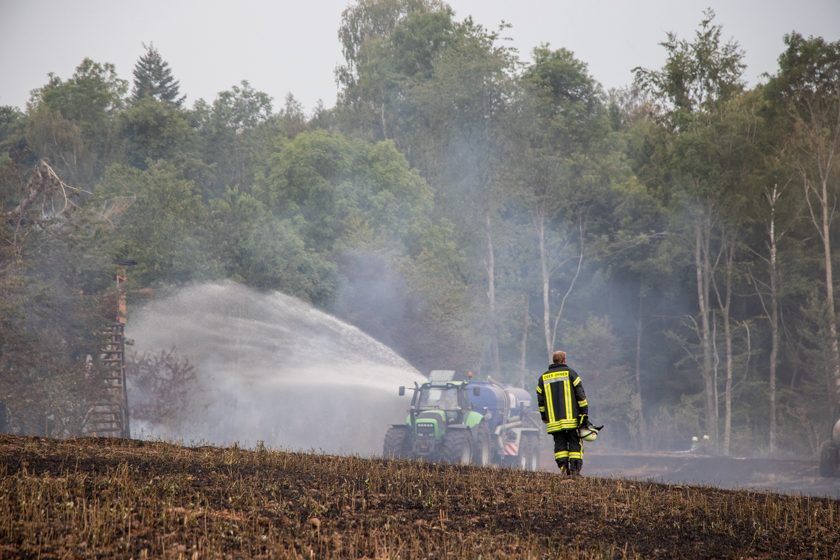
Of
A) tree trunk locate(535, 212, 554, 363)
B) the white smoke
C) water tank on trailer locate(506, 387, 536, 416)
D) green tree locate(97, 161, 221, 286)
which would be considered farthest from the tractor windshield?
tree trunk locate(535, 212, 554, 363)

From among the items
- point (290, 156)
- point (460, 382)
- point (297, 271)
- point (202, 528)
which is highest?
point (290, 156)

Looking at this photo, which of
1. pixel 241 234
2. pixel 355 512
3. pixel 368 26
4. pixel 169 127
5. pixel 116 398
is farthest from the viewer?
pixel 368 26

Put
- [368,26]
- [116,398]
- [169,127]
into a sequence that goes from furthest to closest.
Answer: [368,26] → [169,127] → [116,398]

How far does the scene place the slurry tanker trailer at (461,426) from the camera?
27.8 meters

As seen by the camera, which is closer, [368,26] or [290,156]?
[290,156]

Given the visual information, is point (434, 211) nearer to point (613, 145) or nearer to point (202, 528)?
point (613, 145)

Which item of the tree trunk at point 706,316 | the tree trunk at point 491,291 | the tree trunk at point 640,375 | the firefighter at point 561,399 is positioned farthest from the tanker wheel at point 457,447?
the tree trunk at point 640,375

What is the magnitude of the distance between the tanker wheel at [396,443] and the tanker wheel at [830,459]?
13.9 meters

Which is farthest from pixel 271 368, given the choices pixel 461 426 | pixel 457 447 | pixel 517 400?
pixel 457 447

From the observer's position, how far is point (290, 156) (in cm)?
6850

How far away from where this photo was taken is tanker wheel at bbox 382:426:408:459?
92.0ft

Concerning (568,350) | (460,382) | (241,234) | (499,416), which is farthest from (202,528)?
(568,350)

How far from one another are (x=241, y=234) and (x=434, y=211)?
92.1 ft

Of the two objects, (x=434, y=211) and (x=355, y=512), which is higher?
(x=434, y=211)
